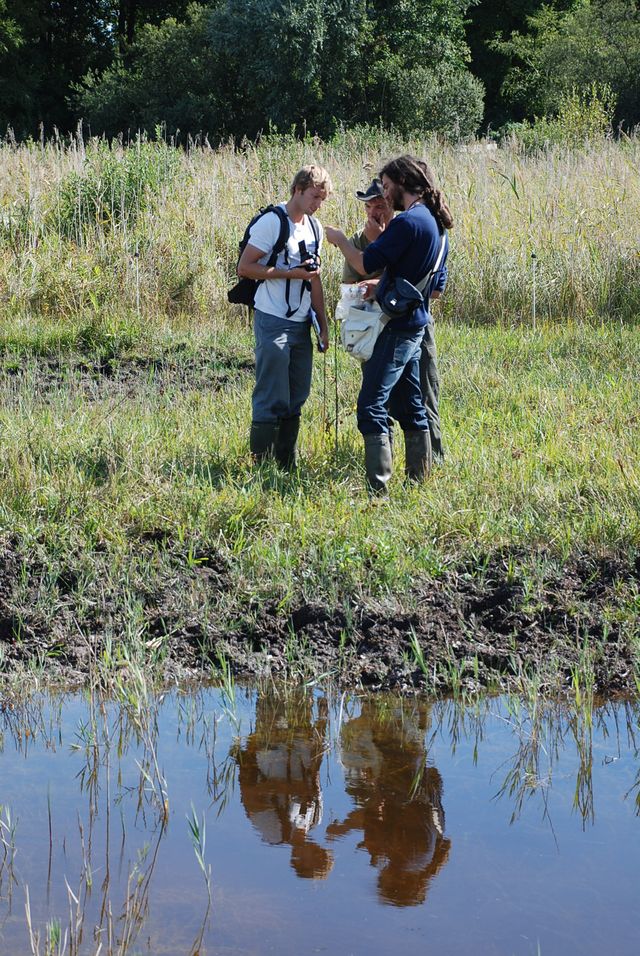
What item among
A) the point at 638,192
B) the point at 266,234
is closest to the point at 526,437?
the point at 266,234

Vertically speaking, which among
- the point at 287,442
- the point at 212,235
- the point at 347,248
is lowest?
the point at 287,442

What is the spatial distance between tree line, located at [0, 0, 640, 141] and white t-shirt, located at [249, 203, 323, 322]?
24.3 meters

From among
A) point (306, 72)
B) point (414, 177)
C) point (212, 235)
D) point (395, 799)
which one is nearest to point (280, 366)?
point (414, 177)

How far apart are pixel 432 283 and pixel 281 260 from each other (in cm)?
87

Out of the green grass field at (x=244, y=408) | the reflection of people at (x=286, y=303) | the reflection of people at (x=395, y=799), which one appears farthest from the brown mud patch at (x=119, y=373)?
the reflection of people at (x=395, y=799)

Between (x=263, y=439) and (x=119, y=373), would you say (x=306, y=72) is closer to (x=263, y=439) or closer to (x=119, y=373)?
(x=119, y=373)

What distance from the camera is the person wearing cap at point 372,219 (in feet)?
19.3

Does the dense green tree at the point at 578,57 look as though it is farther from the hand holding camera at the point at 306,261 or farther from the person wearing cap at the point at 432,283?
the hand holding camera at the point at 306,261

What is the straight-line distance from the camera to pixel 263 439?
6.33 meters

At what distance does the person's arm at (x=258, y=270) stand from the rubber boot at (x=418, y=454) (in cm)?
110

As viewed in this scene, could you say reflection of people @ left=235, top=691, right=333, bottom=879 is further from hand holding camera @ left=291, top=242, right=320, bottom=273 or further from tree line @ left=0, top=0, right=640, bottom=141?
tree line @ left=0, top=0, right=640, bottom=141

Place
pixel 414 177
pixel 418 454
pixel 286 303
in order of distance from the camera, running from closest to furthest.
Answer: pixel 414 177 < pixel 286 303 < pixel 418 454

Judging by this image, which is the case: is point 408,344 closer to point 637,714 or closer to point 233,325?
point 637,714

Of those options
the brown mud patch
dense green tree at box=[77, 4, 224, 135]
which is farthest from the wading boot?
dense green tree at box=[77, 4, 224, 135]
